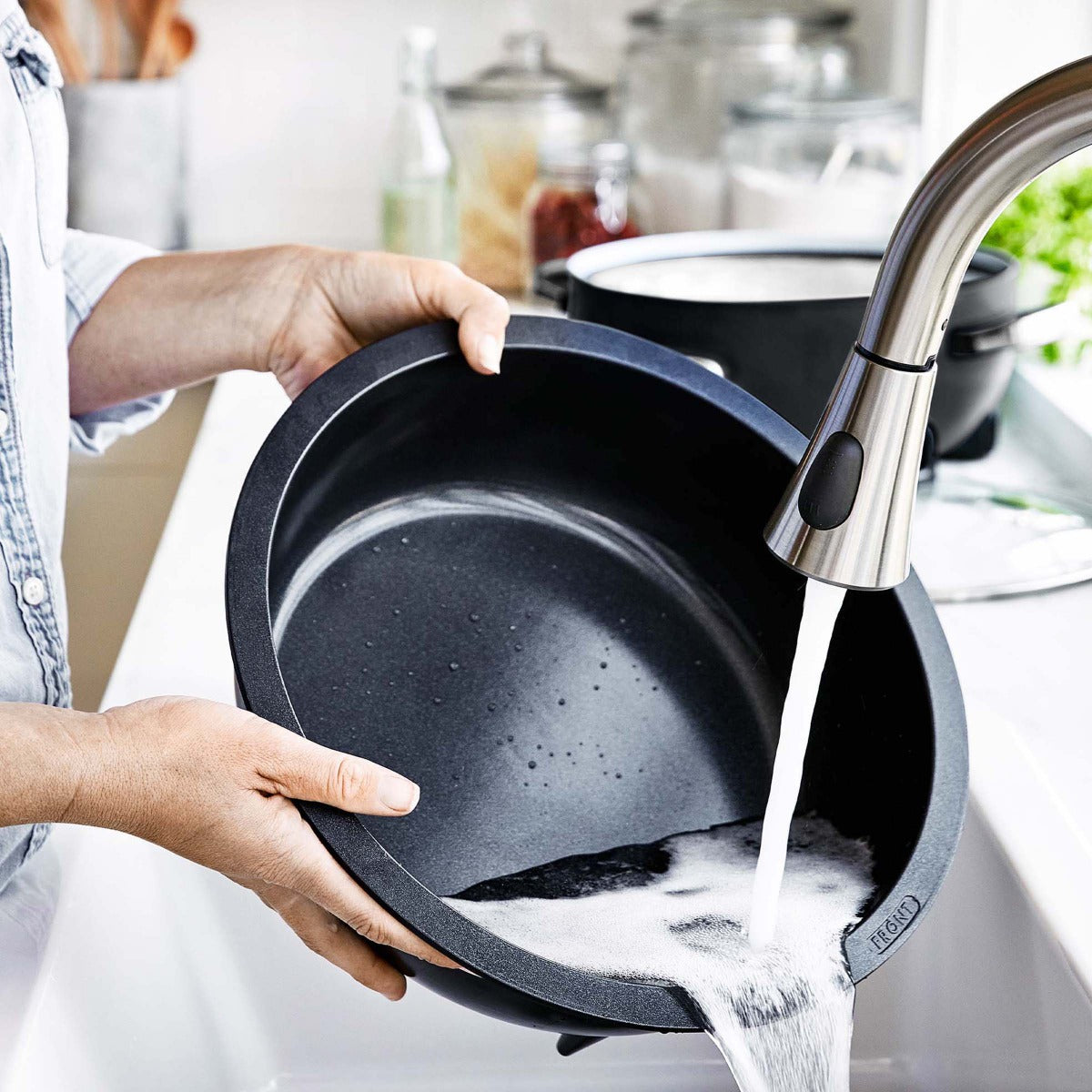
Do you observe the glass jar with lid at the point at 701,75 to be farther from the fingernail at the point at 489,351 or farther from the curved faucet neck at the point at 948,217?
the curved faucet neck at the point at 948,217

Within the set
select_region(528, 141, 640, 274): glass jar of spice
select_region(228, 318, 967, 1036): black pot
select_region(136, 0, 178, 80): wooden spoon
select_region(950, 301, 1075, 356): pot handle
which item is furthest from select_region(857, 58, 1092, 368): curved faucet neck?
select_region(136, 0, 178, 80): wooden spoon

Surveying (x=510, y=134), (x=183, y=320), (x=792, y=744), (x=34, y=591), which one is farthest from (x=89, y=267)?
(x=510, y=134)

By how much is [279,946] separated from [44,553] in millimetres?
246

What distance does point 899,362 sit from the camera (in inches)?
14.9

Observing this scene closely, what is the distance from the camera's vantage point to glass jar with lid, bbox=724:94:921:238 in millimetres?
1249

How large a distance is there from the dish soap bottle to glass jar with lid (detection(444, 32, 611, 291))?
62 millimetres

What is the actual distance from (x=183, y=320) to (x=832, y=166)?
748 millimetres

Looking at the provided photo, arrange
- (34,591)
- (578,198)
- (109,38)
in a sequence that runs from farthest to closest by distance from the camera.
→ (109,38) → (578,198) → (34,591)

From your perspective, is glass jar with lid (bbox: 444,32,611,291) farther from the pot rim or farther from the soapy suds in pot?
the soapy suds in pot

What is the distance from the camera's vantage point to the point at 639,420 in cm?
68

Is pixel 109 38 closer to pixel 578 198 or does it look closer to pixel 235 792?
pixel 578 198

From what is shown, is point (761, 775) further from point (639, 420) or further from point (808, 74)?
point (808, 74)

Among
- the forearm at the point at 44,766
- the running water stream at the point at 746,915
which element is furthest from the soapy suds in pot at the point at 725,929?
the forearm at the point at 44,766

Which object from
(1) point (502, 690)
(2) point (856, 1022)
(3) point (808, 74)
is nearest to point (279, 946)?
(1) point (502, 690)
